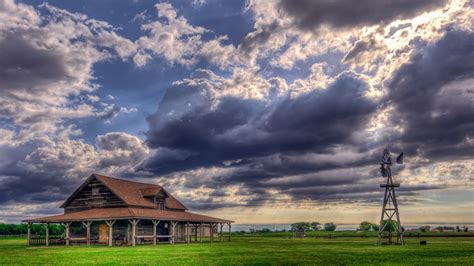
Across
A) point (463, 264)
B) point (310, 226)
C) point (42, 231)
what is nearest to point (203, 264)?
point (463, 264)

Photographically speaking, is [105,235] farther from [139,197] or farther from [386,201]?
[386,201]

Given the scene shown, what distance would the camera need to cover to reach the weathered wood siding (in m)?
57.1

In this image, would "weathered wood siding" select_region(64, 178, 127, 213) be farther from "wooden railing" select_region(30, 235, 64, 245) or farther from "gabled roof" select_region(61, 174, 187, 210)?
"wooden railing" select_region(30, 235, 64, 245)

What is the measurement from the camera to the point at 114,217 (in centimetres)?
4916

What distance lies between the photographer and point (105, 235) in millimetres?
54031

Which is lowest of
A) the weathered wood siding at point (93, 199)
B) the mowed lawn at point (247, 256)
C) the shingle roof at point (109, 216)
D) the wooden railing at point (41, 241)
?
the wooden railing at point (41, 241)

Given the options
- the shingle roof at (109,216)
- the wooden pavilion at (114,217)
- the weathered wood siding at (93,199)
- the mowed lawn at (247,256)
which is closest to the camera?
the mowed lawn at (247,256)

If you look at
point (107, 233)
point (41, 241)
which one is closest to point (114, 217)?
point (107, 233)

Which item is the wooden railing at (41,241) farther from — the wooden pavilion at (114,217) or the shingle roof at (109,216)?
the shingle roof at (109,216)

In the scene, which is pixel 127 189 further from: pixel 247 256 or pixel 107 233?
pixel 247 256

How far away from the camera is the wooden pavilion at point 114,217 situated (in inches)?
2029

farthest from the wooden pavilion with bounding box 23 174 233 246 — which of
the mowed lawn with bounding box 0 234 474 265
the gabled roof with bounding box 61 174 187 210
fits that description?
the mowed lawn with bounding box 0 234 474 265

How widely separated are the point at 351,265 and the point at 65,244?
139 ft

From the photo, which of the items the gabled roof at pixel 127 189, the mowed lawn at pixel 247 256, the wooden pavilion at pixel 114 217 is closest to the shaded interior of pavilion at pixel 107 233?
the wooden pavilion at pixel 114 217
